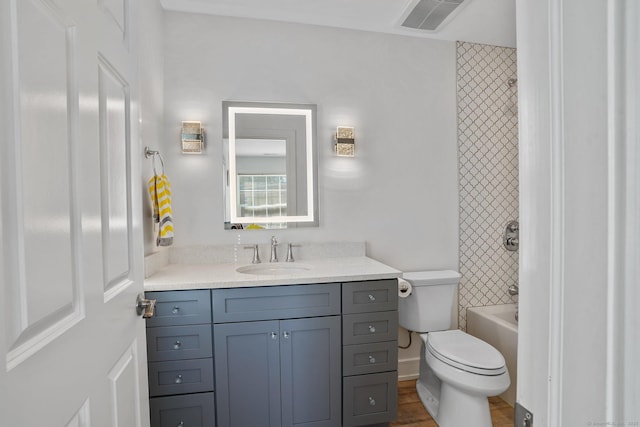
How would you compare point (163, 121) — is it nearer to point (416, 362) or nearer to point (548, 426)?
point (548, 426)

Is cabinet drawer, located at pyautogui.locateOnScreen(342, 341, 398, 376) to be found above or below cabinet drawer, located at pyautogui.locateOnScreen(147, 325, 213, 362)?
below

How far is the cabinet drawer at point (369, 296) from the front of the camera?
67.3 inches

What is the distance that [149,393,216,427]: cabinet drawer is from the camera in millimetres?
1534

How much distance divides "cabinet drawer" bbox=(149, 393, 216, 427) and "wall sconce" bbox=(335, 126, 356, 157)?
162 centimetres

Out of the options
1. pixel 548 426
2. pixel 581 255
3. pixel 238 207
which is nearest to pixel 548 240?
pixel 581 255

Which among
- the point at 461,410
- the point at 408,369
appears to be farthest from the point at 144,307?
the point at 408,369

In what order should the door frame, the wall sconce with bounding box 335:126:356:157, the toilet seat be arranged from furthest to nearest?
1. the wall sconce with bounding box 335:126:356:157
2. the toilet seat
3. the door frame

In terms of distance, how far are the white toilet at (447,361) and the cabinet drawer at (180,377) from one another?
4.09 ft

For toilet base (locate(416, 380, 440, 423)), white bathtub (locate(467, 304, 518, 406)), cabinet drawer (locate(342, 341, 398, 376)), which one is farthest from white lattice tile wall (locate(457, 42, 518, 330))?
cabinet drawer (locate(342, 341, 398, 376))

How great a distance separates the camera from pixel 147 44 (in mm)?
1708

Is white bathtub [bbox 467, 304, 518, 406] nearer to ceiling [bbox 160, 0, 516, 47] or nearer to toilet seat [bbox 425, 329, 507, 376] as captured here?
toilet seat [bbox 425, 329, 507, 376]

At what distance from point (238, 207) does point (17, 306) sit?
1664mm

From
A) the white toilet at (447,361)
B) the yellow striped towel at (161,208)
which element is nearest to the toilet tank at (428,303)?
the white toilet at (447,361)

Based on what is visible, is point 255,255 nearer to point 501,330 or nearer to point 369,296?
point 369,296
